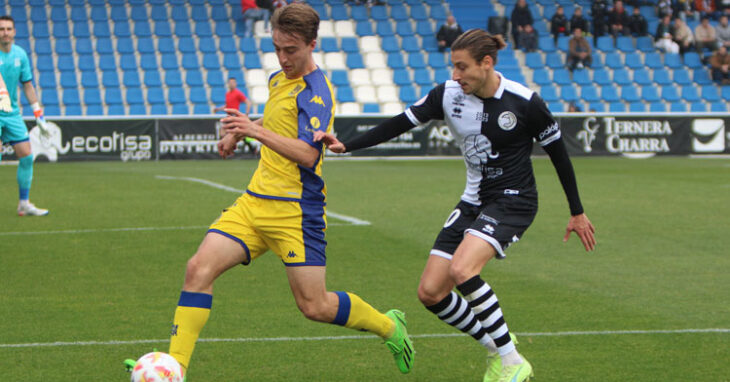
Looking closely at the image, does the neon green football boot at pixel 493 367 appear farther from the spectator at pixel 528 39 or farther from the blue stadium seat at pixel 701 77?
the blue stadium seat at pixel 701 77

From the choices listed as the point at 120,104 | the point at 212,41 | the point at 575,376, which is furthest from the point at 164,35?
the point at 575,376

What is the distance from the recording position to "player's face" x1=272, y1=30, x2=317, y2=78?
494 cm

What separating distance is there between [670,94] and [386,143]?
11.0 meters

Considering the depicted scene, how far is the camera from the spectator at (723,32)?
33438mm

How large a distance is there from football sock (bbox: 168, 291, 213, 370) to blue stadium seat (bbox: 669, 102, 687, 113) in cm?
2981

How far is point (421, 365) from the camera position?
560 cm

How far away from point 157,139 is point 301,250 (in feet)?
70.9

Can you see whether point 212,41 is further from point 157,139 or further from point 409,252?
point 409,252

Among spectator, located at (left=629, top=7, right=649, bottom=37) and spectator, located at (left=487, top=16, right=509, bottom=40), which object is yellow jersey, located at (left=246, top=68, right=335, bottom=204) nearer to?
spectator, located at (left=487, top=16, right=509, bottom=40)

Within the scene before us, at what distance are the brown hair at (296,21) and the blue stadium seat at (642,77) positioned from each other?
98.8 ft

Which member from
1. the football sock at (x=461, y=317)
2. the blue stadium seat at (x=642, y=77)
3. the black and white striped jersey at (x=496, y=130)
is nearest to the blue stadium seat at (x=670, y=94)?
the blue stadium seat at (x=642, y=77)

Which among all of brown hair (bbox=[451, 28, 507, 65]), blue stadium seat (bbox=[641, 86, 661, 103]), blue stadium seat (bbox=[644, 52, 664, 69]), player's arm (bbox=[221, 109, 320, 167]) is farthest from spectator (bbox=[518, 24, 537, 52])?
player's arm (bbox=[221, 109, 320, 167])

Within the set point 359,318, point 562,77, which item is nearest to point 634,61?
point 562,77

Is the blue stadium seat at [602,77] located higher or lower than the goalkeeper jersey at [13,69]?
lower
